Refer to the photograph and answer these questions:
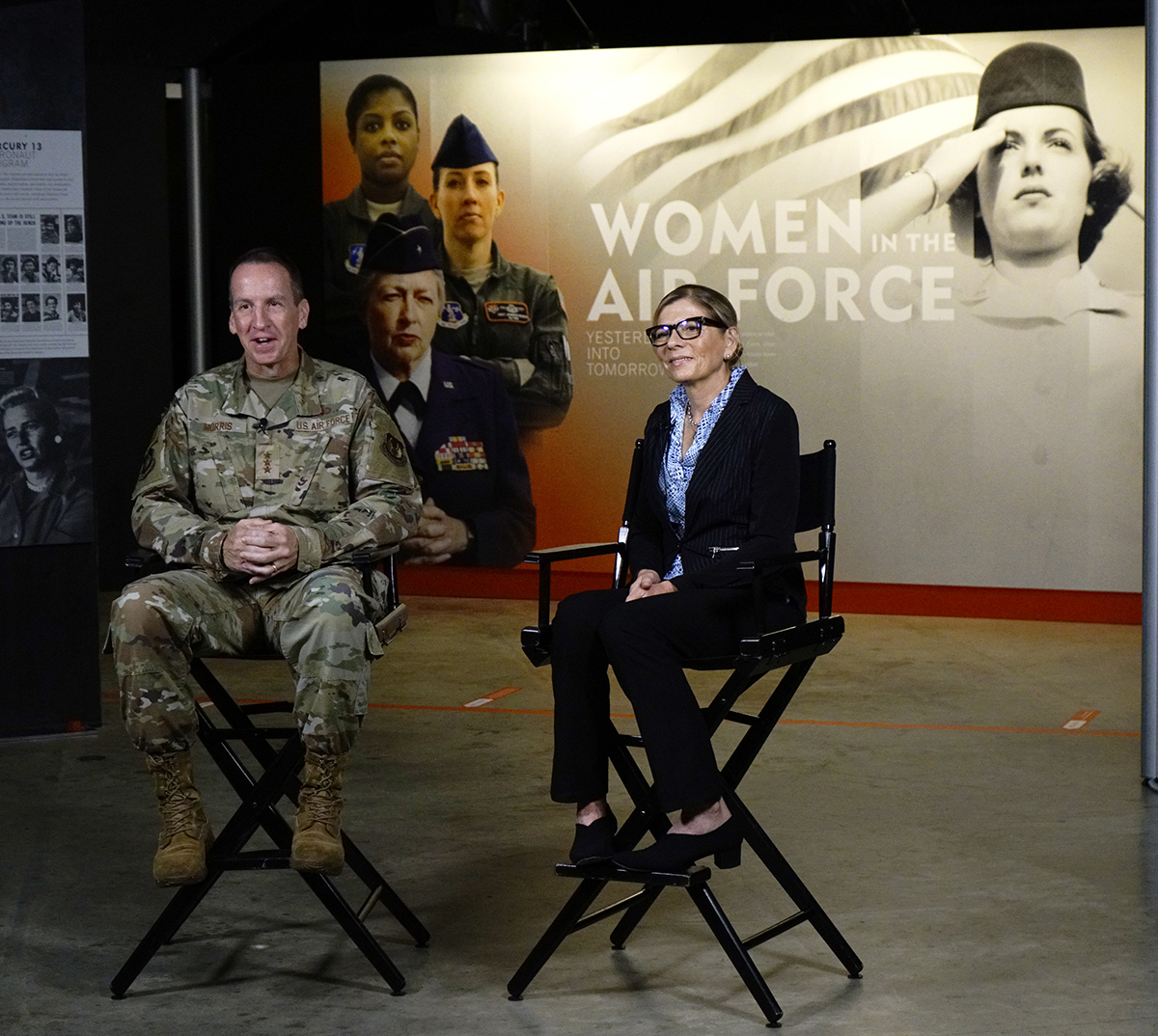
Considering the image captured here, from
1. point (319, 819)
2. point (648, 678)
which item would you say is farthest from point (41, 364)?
point (648, 678)

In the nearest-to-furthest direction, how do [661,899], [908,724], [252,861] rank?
1. [252,861]
2. [661,899]
3. [908,724]

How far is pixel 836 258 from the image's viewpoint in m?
7.96

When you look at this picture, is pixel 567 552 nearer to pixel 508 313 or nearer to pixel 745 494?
pixel 745 494

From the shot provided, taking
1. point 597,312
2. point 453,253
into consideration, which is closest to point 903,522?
point 597,312

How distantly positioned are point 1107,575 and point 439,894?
4.80 meters

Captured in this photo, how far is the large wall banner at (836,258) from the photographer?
25.2ft

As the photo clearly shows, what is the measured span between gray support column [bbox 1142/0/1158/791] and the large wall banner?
9.75 feet

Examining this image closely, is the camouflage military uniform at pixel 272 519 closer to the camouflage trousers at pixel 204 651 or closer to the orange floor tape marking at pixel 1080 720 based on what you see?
the camouflage trousers at pixel 204 651

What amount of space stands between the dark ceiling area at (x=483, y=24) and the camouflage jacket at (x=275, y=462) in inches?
180

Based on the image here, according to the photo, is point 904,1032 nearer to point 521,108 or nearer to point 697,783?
point 697,783

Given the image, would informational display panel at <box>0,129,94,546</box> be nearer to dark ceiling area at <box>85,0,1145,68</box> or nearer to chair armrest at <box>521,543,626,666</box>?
chair armrest at <box>521,543,626,666</box>

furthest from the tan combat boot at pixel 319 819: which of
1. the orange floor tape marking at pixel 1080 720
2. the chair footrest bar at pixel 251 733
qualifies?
the orange floor tape marking at pixel 1080 720

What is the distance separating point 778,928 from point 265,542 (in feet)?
4.38

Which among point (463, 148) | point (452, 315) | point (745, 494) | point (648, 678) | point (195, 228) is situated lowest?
Result: point (648, 678)
